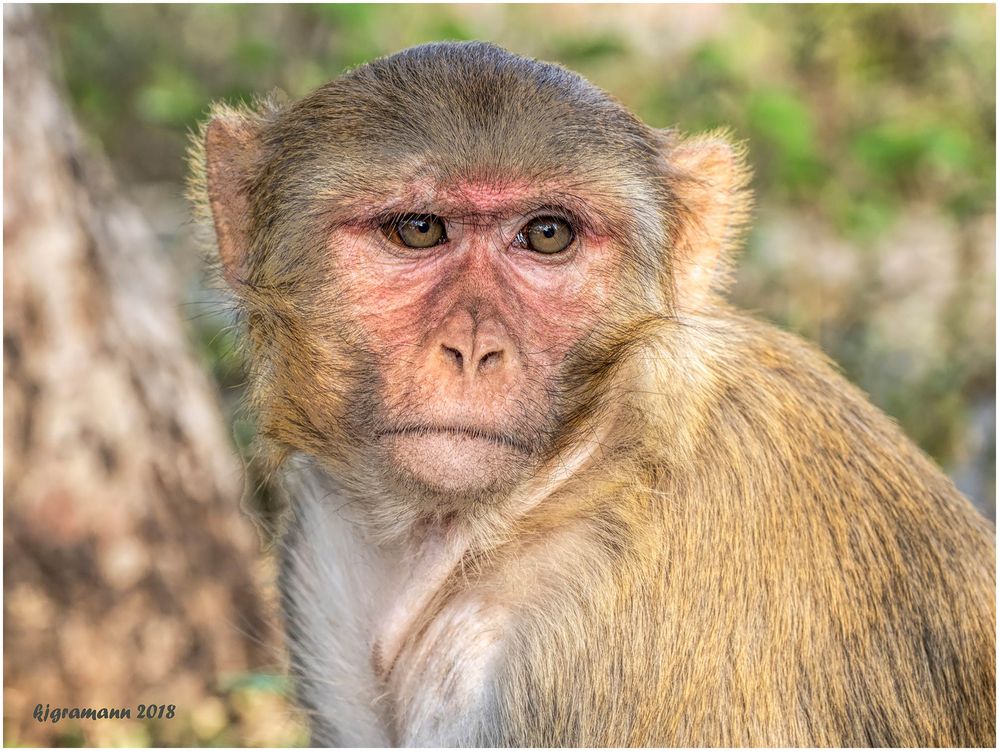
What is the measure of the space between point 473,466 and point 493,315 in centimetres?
43

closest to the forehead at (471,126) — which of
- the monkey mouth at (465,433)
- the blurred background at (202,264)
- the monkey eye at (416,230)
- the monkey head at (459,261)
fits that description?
the monkey head at (459,261)

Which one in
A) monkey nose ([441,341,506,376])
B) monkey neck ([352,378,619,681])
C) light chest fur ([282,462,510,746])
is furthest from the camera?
light chest fur ([282,462,510,746])

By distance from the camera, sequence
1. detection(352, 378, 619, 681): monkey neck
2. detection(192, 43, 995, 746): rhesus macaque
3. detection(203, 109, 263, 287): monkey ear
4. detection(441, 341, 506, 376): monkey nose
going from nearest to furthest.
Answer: detection(441, 341, 506, 376): monkey nose → detection(192, 43, 995, 746): rhesus macaque → detection(352, 378, 619, 681): monkey neck → detection(203, 109, 263, 287): monkey ear

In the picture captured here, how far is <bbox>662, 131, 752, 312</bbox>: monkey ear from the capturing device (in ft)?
12.8

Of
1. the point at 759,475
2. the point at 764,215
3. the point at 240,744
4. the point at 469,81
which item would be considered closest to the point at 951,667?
the point at 759,475

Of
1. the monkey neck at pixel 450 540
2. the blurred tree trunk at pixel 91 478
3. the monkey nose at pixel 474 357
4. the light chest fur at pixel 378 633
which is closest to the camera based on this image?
the monkey nose at pixel 474 357

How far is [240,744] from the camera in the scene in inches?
242

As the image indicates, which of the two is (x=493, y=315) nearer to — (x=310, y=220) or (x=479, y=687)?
(x=310, y=220)

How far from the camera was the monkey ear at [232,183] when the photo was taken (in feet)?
13.2

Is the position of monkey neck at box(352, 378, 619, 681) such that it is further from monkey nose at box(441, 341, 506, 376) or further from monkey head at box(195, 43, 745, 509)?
monkey nose at box(441, 341, 506, 376)

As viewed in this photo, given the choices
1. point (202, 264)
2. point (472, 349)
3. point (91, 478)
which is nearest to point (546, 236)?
point (472, 349)

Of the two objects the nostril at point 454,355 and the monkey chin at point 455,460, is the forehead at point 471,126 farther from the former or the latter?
the monkey chin at point 455,460

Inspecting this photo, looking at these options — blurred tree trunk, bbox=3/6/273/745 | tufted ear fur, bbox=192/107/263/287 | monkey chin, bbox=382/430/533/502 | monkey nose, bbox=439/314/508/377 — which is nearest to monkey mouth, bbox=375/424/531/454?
monkey chin, bbox=382/430/533/502

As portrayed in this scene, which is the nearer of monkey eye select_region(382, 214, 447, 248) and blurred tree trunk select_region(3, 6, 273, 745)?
monkey eye select_region(382, 214, 447, 248)
